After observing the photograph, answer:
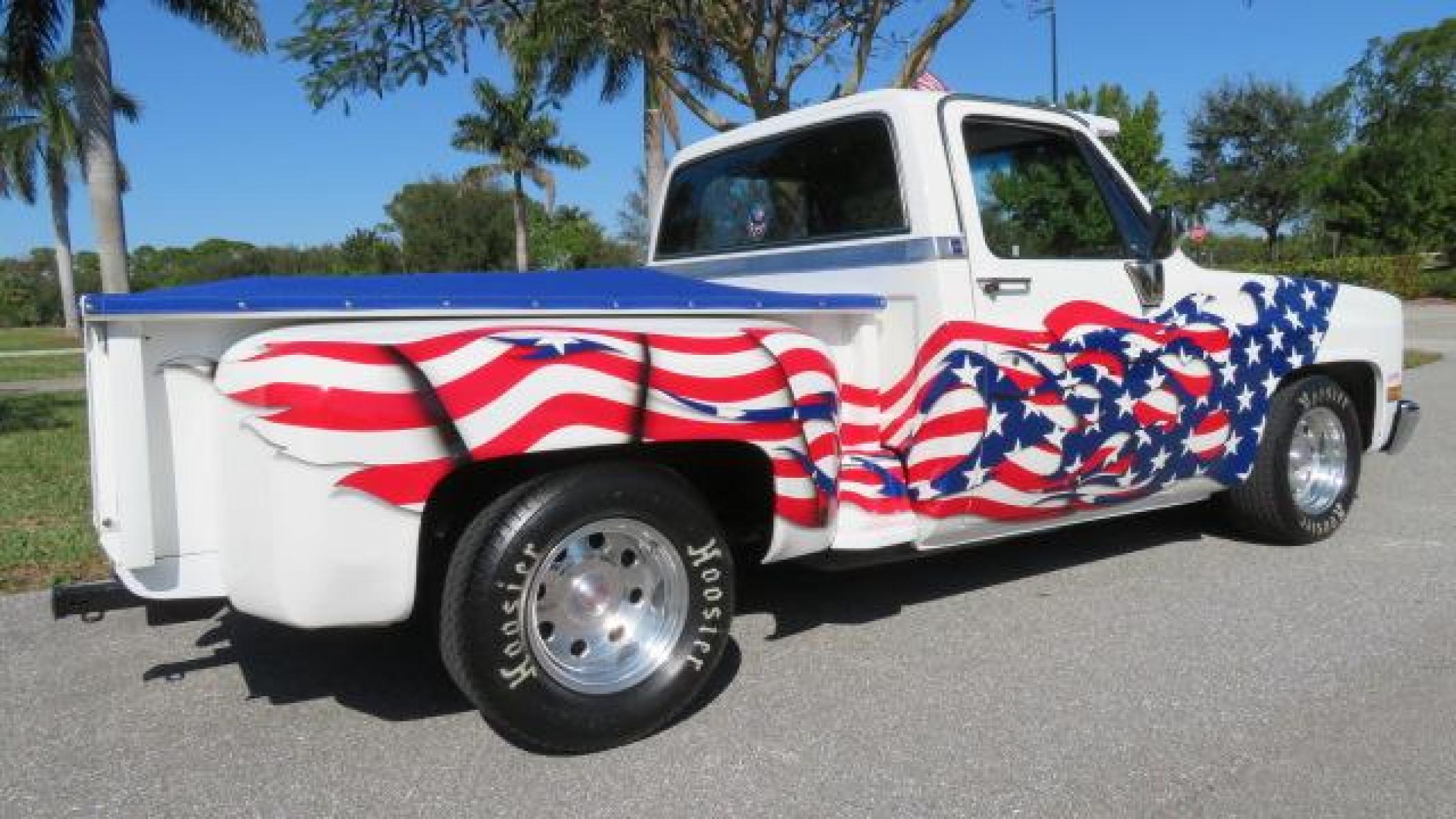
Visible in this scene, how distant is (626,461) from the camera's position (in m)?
3.02

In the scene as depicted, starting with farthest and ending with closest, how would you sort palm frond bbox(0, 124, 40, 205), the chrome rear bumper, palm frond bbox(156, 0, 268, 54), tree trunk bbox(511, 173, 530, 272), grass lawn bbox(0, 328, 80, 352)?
tree trunk bbox(511, 173, 530, 272) → palm frond bbox(0, 124, 40, 205) → grass lawn bbox(0, 328, 80, 352) → palm frond bbox(156, 0, 268, 54) → the chrome rear bumper

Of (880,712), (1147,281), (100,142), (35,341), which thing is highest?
(100,142)

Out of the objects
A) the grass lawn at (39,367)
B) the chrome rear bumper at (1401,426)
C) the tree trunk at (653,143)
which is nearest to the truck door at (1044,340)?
the chrome rear bumper at (1401,426)

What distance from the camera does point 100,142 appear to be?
46.0 feet

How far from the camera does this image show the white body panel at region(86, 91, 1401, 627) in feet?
8.34

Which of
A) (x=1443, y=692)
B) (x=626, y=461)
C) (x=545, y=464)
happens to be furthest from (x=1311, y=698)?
(x=545, y=464)

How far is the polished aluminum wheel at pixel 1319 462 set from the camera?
5066 mm

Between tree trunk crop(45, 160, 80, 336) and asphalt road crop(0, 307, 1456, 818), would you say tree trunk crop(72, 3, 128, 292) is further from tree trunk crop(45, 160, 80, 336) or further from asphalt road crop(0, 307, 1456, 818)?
tree trunk crop(45, 160, 80, 336)

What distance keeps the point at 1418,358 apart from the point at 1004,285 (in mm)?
12876

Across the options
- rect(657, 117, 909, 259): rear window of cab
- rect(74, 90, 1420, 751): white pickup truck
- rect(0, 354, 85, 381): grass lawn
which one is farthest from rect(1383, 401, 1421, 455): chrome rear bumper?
rect(0, 354, 85, 381): grass lawn

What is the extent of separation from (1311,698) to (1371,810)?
0.70 meters

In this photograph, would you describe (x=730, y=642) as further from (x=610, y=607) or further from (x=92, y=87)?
(x=92, y=87)

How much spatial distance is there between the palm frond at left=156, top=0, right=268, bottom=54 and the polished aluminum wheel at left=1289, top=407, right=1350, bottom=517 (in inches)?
667

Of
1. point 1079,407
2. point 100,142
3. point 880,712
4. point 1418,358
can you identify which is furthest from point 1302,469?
point 100,142
